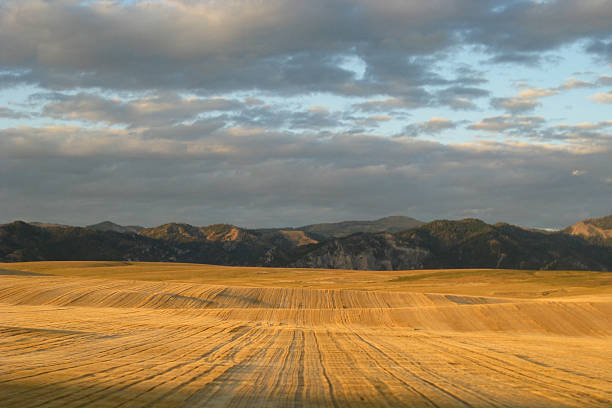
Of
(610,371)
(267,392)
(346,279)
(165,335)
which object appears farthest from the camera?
(346,279)

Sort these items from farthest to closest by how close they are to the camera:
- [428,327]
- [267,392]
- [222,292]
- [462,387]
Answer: [222,292] → [428,327] → [462,387] → [267,392]

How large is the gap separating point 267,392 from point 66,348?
980 cm

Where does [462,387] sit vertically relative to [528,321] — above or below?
above

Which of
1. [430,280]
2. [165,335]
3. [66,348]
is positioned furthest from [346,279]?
[66,348]

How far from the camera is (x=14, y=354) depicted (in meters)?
16.1

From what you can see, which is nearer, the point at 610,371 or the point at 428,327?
the point at 610,371

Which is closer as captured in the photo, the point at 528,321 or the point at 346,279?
the point at 528,321

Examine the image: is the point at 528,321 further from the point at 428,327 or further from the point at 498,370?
the point at 498,370

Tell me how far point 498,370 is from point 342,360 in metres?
4.86

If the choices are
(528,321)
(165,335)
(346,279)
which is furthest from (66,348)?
(346,279)

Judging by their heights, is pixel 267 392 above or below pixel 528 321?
above

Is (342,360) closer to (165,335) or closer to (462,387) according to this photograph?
(462,387)

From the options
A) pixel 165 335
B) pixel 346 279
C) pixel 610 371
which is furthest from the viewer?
pixel 346 279

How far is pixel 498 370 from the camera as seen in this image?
16094 millimetres
